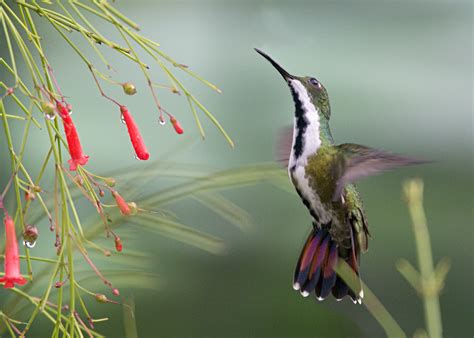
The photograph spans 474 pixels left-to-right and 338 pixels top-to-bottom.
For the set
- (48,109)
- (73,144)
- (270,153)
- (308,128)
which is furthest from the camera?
(270,153)

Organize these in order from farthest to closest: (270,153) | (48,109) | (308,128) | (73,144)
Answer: (270,153), (308,128), (73,144), (48,109)

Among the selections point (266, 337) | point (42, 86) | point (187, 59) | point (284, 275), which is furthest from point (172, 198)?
point (187, 59)

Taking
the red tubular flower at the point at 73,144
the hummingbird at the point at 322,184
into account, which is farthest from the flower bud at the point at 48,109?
the hummingbird at the point at 322,184

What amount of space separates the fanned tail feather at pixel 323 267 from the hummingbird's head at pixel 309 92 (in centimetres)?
13

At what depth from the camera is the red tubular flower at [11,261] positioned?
0.83 metres

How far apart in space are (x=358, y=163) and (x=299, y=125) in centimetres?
8

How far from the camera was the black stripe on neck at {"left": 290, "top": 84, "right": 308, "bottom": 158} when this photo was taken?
3.19ft

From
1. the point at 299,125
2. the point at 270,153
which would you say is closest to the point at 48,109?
the point at 299,125

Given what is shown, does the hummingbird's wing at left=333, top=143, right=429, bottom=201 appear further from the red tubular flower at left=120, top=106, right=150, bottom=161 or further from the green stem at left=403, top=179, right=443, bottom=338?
the red tubular flower at left=120, top=106, right=150, bottom=161

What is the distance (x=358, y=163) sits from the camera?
0.95 meters

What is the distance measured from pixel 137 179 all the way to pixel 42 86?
33 centimetres

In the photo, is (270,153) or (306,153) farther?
(270,153)

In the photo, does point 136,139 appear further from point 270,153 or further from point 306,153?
point 270,153

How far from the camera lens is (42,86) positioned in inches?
33.6
